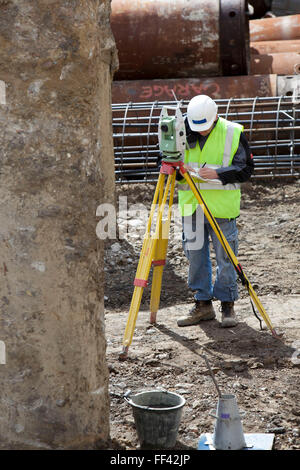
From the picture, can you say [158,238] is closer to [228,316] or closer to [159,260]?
[159,260]

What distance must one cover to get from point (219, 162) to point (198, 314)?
128cm

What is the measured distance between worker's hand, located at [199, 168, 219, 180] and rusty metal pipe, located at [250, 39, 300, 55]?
6045 millimetres

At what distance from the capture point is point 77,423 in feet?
11.1

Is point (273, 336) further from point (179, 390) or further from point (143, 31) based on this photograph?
point (143, 31)

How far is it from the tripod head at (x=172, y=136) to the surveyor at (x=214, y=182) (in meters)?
0.23

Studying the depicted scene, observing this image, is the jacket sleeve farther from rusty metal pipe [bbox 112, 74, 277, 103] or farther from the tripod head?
rusty metal pipe [bbox 112, 74, 277, 103]

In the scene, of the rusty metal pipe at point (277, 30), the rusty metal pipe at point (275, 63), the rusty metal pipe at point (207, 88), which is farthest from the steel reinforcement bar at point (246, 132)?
the rusty metal pipe at point (277, 30)

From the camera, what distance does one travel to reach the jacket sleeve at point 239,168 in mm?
5543

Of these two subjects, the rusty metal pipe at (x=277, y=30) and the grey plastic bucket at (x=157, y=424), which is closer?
the grey plastic bucket at (x=157, y=424)

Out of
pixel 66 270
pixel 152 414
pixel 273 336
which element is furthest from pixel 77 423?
pixel 273 336

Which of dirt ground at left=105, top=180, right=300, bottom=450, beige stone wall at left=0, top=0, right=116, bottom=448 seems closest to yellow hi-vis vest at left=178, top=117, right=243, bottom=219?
dirt ground at left=105, top=180, right=300, bottom=450

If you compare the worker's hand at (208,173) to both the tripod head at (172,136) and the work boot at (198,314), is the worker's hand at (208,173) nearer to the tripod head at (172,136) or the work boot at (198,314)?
the tripod head at (172,136)

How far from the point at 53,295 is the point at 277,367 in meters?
2.23
